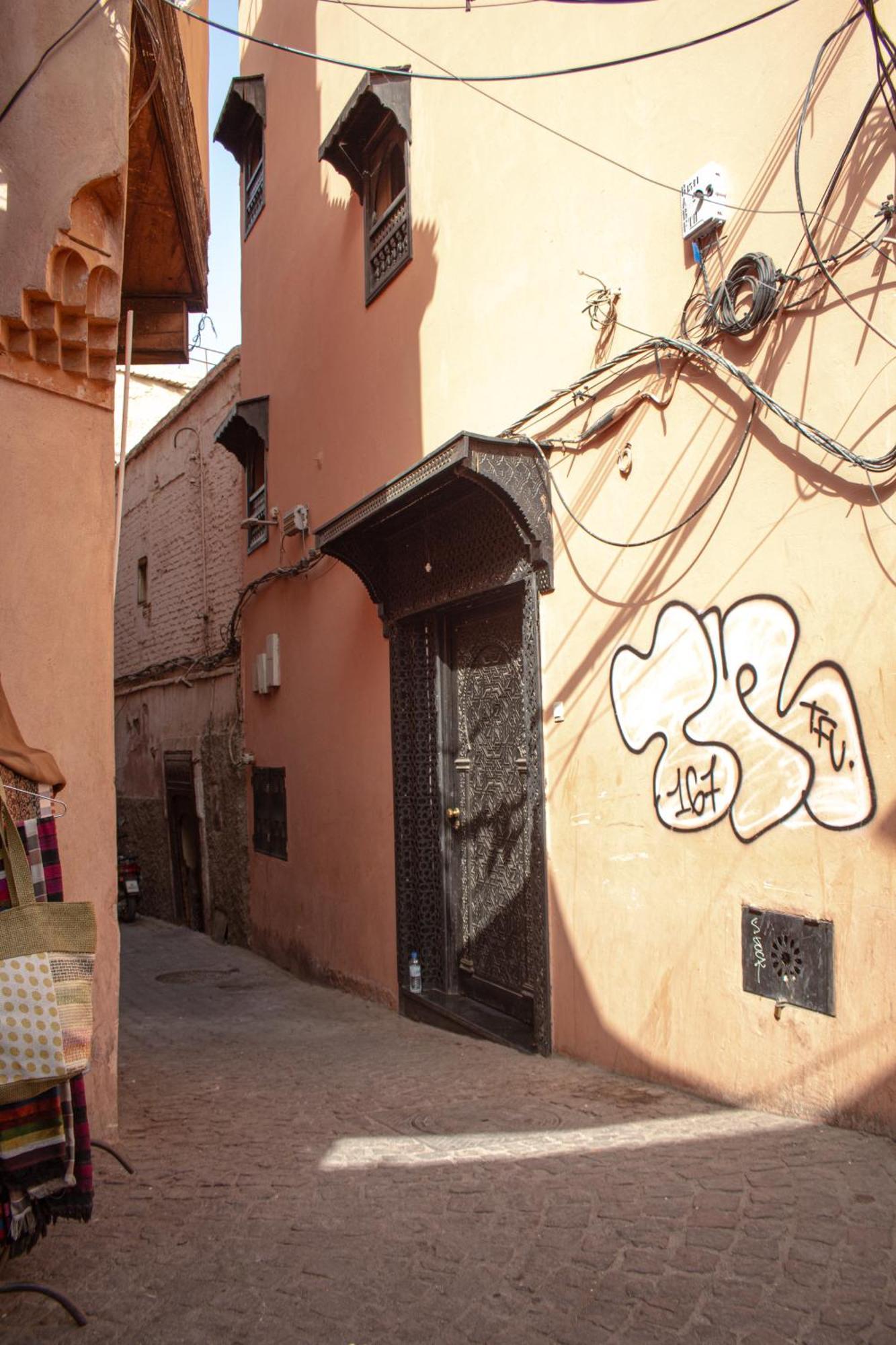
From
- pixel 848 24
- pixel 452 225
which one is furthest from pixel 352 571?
pixel 848 24

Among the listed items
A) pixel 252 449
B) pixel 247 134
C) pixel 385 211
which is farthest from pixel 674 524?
pixel 247 134

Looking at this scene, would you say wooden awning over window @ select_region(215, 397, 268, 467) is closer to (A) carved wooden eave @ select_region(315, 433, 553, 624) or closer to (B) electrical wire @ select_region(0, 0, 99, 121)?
(A) carved wooden eave @ select_region(315, 433, 553, 624)

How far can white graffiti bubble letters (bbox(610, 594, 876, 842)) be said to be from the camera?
416 cm

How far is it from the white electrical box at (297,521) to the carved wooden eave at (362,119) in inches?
106

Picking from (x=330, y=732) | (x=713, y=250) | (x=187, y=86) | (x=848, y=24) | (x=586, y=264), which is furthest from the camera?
(x=330, y=732)

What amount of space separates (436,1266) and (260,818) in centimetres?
802

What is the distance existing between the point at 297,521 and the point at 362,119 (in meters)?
3.35

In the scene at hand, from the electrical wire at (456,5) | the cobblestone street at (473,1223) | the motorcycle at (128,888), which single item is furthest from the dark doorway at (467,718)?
the motorcycle at (128,888)

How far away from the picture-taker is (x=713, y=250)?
484 centimetres

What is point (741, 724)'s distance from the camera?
15.2ft

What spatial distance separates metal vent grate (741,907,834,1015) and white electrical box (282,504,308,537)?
6294 millimetres

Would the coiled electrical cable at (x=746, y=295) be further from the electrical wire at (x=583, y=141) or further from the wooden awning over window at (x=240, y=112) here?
the wooden awning over window at (x=240, y=112)

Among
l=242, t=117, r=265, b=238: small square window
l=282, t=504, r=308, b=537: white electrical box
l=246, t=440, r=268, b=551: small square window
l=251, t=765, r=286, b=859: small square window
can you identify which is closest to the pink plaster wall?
l=282, t=504, r=308, b=537: white electrical box

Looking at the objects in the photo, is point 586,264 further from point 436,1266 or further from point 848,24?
point 436,1266
